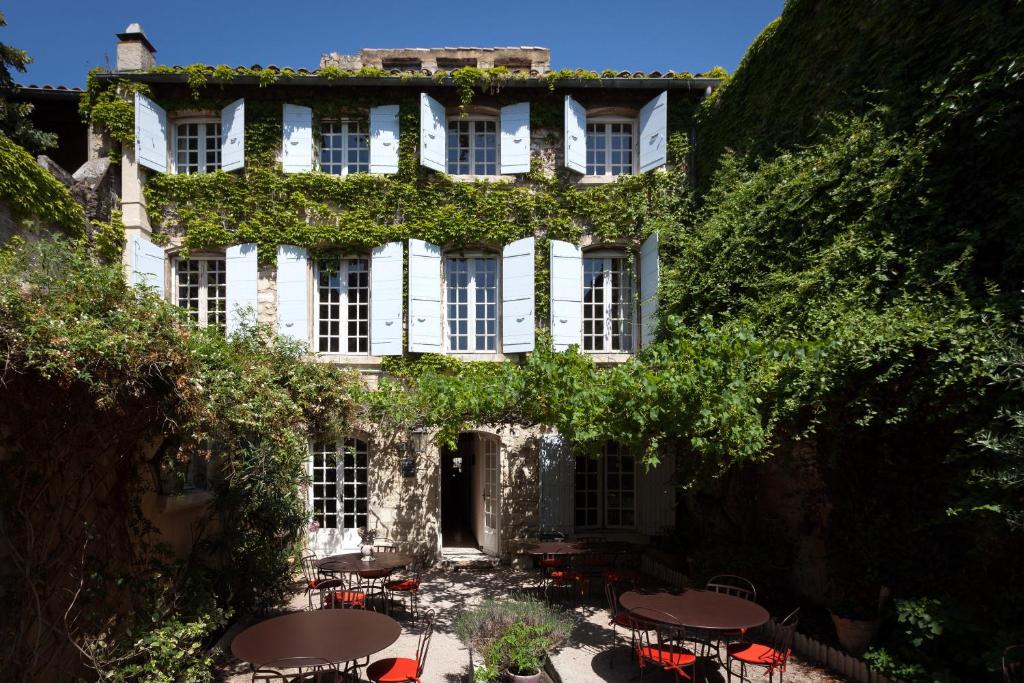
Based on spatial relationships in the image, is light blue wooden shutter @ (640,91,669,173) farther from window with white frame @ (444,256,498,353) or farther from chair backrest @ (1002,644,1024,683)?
chair backrest @ (1002,644,1024,683)

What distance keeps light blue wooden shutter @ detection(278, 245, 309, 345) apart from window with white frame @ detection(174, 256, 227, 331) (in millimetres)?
1113

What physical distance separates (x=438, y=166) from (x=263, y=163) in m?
3.04

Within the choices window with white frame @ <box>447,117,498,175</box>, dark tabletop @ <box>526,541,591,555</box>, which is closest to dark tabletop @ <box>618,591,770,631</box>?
dark tabletop @ <box>526,541,591,555</box>

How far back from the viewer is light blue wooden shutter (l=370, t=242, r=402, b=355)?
406 inches

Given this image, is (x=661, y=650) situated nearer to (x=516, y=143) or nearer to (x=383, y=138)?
(x=516, y=143)

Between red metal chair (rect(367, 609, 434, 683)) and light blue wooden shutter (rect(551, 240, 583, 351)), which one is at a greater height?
light blue wooden shutter (rect(551, 240, 583, 351))

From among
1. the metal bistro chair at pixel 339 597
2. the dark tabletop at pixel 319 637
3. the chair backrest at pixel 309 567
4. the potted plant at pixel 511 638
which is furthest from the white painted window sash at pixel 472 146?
the dark tabletop at pixel 319 637

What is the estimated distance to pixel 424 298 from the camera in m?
10.4

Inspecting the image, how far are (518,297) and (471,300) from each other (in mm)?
922

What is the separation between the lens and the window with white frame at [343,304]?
10641mm

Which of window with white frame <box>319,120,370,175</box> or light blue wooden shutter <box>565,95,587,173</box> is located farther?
window with white frame <box>319,120,370,175</box>

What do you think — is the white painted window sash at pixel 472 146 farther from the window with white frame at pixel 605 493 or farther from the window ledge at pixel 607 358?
the window with white frame at pixel 605 493

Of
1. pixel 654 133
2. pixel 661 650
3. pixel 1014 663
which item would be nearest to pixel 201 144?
pixel 654 133

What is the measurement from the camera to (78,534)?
5012 mm
